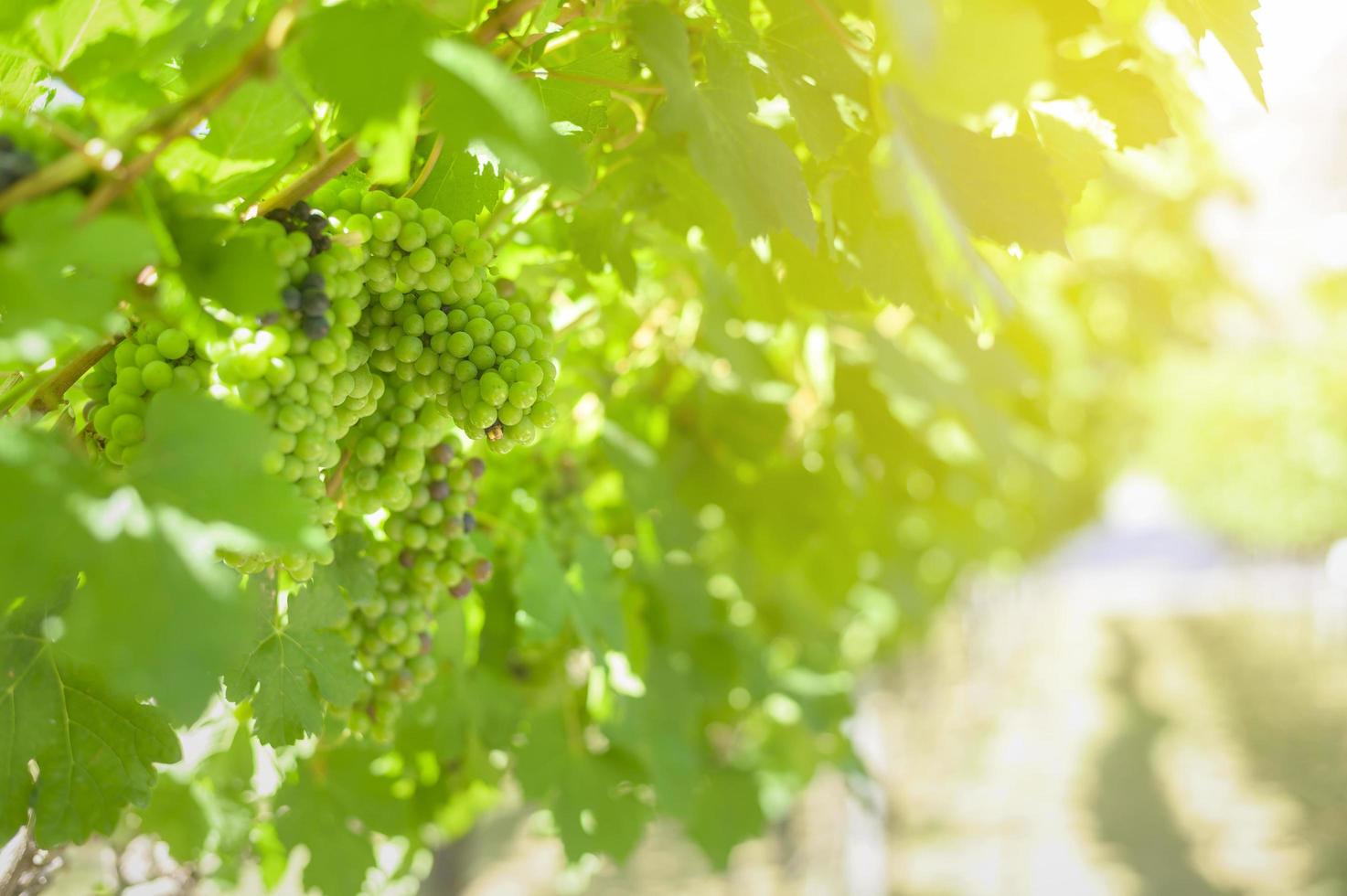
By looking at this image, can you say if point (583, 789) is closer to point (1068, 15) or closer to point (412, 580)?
point (412, 580)

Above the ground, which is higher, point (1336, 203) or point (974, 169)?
point (1336, 203)

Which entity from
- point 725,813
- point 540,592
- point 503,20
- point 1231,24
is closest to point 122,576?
point 503,20

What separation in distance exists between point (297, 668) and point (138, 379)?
0.82ft

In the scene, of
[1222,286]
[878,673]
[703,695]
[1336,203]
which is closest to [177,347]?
[703,695]

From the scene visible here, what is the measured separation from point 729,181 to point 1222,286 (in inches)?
92.0

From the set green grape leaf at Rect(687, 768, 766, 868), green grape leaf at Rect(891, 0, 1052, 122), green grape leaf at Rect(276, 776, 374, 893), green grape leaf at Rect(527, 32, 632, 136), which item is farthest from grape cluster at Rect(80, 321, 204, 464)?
green grape leaf at Rect(687, 768, 766, 868)

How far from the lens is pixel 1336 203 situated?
6.80 meters

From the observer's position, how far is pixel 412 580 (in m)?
0.77

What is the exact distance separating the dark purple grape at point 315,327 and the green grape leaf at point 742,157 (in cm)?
25

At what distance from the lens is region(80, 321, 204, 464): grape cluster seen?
497 mm

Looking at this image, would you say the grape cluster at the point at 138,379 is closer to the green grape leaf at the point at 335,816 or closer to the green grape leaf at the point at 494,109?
the green grape leaf at the point at 494,109

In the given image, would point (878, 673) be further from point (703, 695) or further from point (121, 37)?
point (121, 37)

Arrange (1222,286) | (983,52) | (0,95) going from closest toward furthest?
(983,52) < (0,95) < (1222,286)

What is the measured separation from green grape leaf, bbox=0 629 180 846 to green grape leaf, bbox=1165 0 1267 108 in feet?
2.67
